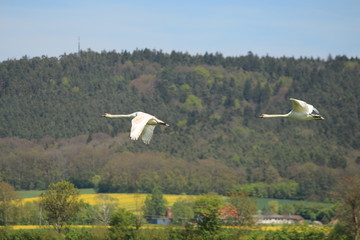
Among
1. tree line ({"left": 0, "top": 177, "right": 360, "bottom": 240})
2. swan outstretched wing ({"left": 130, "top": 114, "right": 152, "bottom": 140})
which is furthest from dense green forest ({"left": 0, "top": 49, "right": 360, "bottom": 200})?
swan outstretched wing ({"left": 130, "top": 114, "right": 152, "bottom": 140})

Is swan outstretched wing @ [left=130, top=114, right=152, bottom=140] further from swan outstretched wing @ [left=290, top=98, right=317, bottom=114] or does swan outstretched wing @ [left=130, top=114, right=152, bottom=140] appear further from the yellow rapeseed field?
Answer: the yellow rapeseed field

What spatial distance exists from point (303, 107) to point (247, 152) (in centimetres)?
14898

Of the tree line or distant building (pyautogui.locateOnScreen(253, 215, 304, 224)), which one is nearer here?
the tree line

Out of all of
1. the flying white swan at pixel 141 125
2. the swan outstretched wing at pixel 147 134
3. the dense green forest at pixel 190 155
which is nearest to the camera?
the flying white swan at pixel 141 125

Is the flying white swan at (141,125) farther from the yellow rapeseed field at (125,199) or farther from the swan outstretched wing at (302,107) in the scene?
the yellow rapeseed field at (125,199)

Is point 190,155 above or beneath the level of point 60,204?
beneath

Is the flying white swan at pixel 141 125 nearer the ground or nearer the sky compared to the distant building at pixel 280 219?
nearer the sky

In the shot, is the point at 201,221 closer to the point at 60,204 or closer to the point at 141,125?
the point at 60,204

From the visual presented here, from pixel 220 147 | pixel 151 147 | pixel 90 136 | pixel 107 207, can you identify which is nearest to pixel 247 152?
pixel 220 147

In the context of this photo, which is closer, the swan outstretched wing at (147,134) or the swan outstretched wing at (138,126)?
the swan outstretched wing at (138,126)

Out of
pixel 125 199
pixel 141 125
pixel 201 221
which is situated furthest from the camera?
pixel 125 199

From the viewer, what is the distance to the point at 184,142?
182 metres

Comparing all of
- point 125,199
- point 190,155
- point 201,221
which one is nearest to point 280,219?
point 125,199

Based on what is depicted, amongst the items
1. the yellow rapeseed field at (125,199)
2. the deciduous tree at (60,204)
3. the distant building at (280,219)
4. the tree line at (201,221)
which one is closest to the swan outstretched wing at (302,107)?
the tree line at (201,221)
